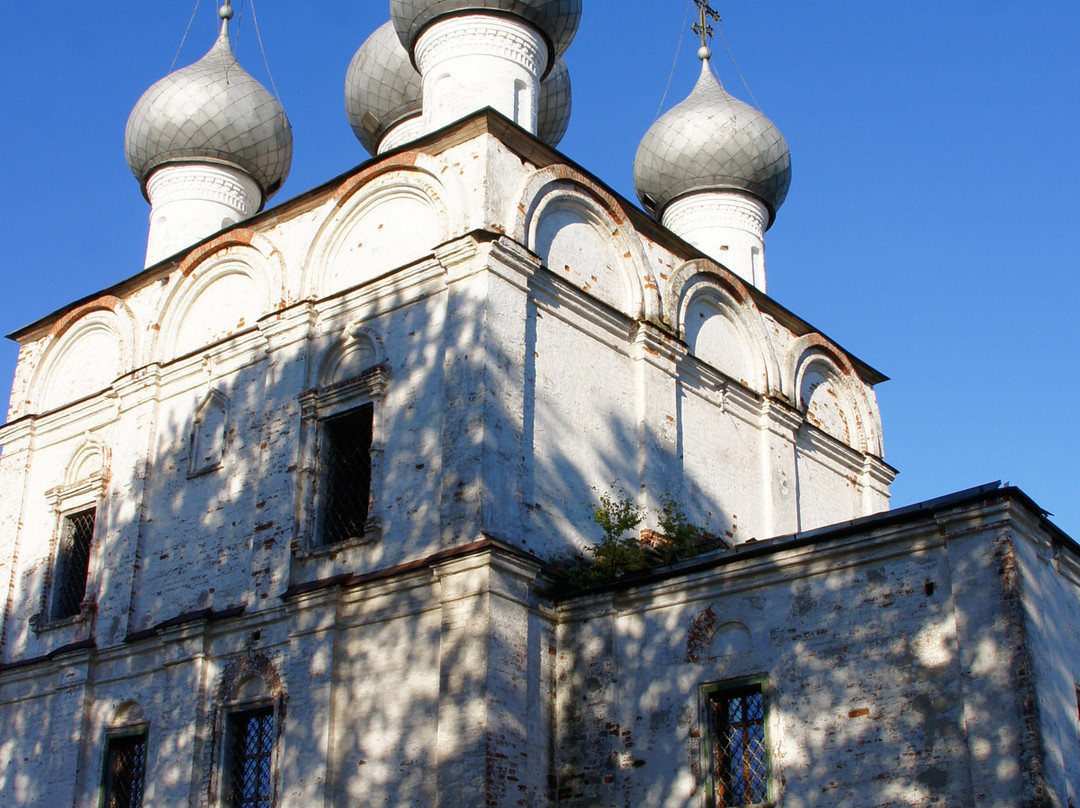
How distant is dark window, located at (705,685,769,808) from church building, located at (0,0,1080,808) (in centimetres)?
3

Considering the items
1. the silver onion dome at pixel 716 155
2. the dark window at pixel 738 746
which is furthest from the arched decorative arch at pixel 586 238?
the dark window at pixel 738 746

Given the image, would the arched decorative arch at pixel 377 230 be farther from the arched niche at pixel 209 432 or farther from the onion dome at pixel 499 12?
the onion dome at pixel 499 12

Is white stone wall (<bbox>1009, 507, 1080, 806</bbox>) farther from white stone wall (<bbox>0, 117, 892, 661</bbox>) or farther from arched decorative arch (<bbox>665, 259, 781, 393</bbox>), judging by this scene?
arched decorative arch (<bbox>665, 259, 781, 393</bbox>)

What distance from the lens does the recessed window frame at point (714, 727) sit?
9.16 m

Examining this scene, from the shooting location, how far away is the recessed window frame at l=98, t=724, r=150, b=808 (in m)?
11.8

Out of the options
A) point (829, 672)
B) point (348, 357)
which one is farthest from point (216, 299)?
point (829, 672)

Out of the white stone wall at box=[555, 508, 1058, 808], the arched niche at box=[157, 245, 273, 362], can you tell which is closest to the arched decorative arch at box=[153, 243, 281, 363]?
the arched niche at box=[157, 245, 273, 362]

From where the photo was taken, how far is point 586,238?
12.4 metres

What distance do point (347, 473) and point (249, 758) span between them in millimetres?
2428

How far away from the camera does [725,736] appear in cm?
958

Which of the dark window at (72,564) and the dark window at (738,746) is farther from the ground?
the dark window at (72,564)

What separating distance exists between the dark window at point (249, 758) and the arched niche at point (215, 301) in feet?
12.0

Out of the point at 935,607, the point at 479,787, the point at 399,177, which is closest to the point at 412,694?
the point at 479,787

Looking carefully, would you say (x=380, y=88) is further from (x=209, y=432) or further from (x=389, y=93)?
(x=209, y=432)
